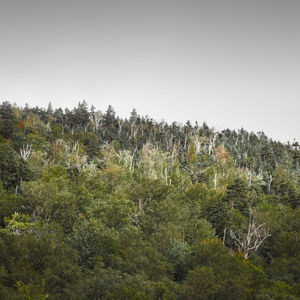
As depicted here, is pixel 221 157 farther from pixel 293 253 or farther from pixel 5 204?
pixel 5 204

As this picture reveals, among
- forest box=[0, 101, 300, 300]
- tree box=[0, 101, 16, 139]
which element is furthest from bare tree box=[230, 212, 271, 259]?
tree box=[0, 101, 16, 139]

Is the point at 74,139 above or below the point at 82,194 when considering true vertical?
above

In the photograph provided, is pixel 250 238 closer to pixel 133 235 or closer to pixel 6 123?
pixel 133 235

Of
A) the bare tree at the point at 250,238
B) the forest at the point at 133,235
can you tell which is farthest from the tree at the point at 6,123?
the bare tree at the point at 250,238

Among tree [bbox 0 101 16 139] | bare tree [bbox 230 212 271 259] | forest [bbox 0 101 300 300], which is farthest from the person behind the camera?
tree [bbox 0 101 16 139]

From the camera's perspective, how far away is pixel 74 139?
79.1m

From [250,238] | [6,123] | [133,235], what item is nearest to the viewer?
[133,235]

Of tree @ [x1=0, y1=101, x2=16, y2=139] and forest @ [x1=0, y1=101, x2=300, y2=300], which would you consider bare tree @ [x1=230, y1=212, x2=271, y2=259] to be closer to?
forest @ [x1=0, y1=101, x2=300, y2=300]

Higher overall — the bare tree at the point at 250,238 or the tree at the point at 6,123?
the tree at the point at 6,123

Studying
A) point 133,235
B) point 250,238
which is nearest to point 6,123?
point 133,235

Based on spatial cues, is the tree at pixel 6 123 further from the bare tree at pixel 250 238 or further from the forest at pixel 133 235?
the bare tree at pixel 250 238

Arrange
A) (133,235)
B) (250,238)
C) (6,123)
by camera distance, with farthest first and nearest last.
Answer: (6,123) < (250,238) < (133,235)

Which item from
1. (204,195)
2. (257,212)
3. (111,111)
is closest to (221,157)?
(204,195)

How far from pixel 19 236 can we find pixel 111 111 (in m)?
108
